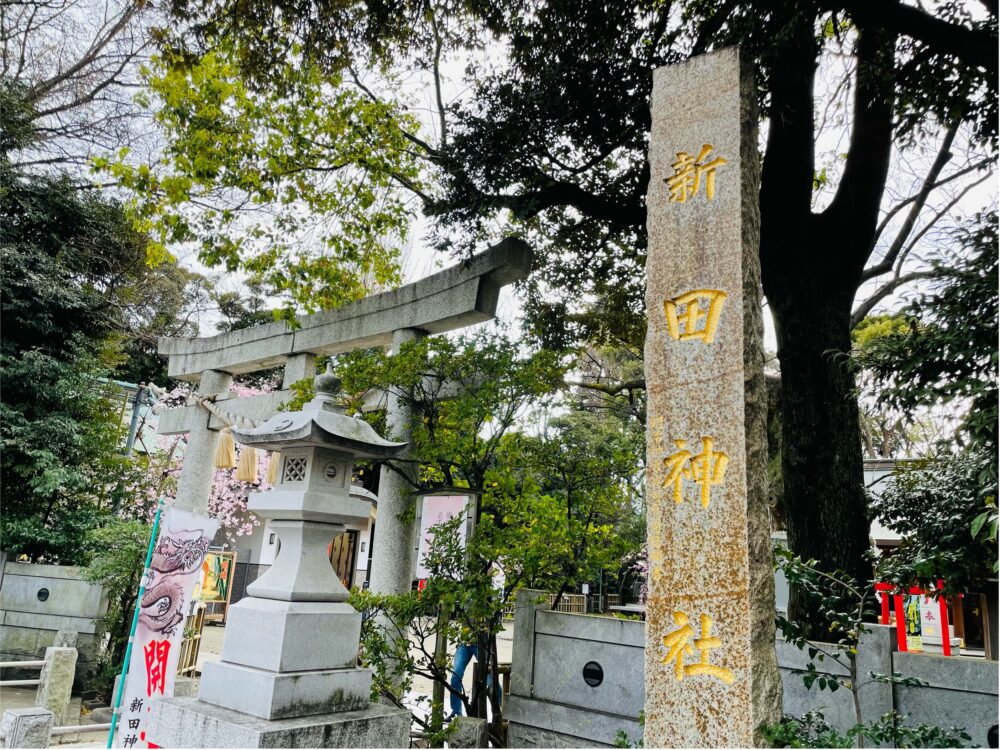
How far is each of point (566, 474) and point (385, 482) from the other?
221cm

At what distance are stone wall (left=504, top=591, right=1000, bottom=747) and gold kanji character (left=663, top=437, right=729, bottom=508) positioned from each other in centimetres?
219

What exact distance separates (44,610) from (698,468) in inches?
403

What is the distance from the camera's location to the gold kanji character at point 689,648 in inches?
122

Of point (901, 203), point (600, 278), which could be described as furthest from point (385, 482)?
point (901, 203)

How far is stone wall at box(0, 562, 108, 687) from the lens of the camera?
Answer: 9164 millimetres

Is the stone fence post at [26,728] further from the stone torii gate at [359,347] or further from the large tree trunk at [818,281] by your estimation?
A: the large tree trunk at [818,281]

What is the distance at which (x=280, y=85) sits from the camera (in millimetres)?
7906

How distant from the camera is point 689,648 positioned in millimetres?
3201

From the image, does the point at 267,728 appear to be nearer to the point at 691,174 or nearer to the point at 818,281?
the point at 691,174

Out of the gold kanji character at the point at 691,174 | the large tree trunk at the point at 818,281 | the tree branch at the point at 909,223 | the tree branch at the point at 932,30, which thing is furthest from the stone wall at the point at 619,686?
the tree branch at the point at 909,223

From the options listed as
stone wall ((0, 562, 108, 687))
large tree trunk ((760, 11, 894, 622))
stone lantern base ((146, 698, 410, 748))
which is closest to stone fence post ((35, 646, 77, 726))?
stone lantern base ((146, 698, 410, 748))

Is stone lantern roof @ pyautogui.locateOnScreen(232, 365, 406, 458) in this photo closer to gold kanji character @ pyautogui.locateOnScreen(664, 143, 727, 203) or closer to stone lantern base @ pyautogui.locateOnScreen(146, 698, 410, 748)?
stone lantern base @ pyautogui.locateOnScreen(146, 698, 410, 748)

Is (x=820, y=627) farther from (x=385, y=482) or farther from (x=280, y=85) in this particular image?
(x=280, y=85)

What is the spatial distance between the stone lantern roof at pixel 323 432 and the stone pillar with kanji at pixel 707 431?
7.47 ft
